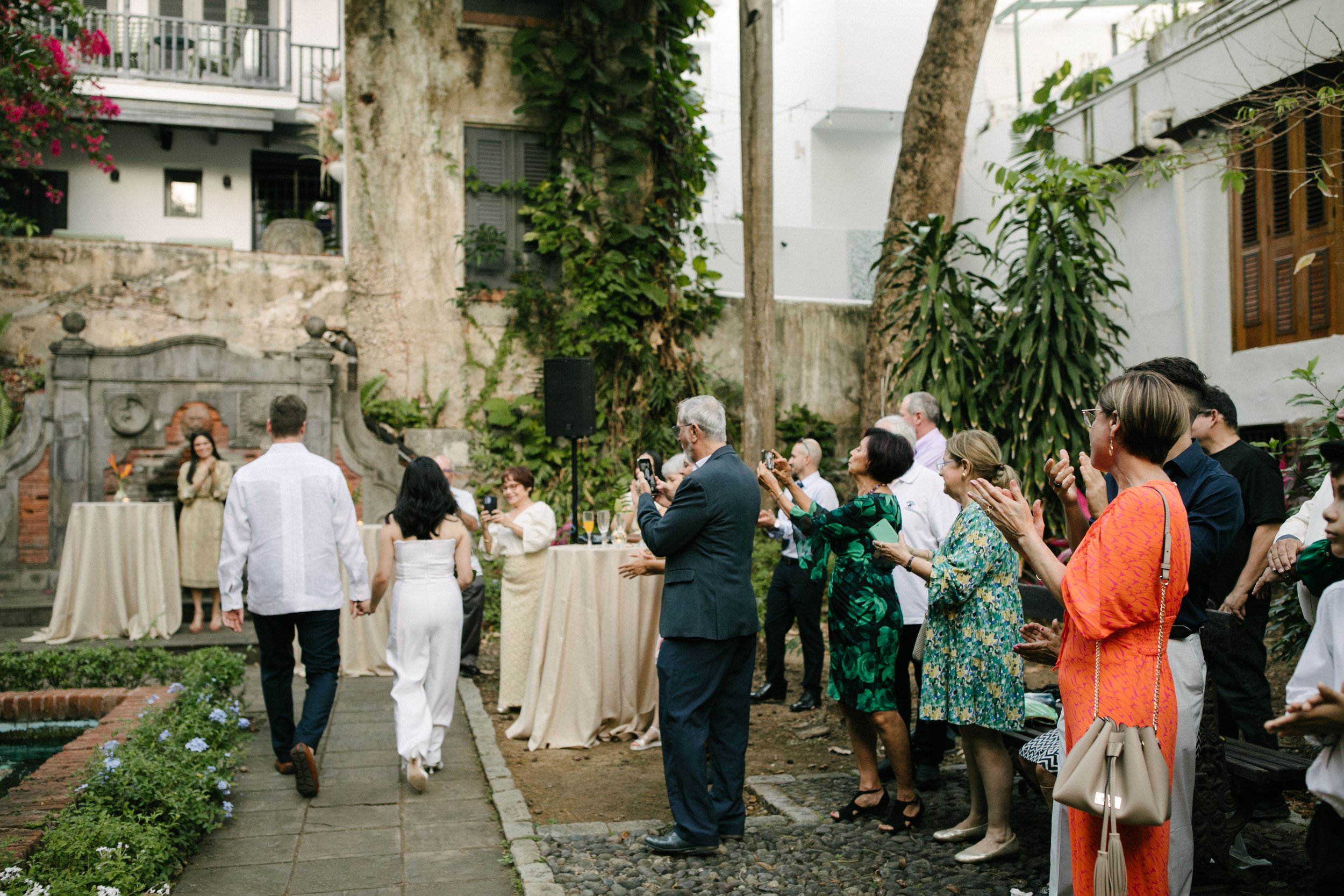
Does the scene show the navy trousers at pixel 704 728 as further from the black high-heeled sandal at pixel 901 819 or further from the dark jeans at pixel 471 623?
the dark jeans at pixel 471 623

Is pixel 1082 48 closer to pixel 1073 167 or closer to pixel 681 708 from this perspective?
pixel 1073 167

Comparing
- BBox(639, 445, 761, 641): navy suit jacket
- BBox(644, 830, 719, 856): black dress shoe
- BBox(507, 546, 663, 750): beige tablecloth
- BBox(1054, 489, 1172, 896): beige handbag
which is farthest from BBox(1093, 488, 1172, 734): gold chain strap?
BBox(507, 546, 663, 750): beige tablecloth

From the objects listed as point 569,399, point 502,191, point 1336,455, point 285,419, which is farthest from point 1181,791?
point 502,191

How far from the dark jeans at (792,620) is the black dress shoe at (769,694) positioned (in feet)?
0.04

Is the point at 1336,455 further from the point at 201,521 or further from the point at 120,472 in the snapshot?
the point at 120,472

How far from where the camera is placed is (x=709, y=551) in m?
4.39

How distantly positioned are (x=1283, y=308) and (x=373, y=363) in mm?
9251

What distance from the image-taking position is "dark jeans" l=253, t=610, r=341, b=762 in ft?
17.2

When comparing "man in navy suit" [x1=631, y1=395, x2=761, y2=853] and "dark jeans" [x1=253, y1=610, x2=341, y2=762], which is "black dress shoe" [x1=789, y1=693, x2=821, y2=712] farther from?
"dark jeans" [x1=253, y1=610, x2=341, y2=762]

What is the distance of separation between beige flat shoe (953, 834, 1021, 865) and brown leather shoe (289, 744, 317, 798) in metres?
3.00

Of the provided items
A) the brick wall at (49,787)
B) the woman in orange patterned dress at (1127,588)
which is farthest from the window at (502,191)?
the woman in orange patterned dress at (1127,588)

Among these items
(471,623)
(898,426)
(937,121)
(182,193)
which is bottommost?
(471,623)

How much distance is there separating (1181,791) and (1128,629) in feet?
2.08

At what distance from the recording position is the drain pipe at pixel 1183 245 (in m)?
→ 9.09
